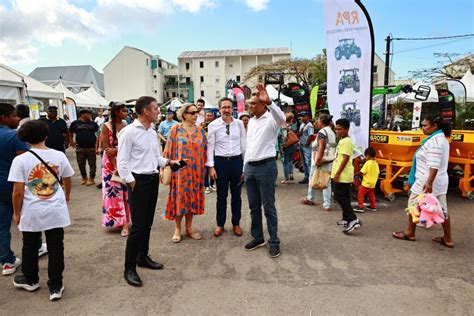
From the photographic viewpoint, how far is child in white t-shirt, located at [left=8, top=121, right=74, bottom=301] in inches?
105

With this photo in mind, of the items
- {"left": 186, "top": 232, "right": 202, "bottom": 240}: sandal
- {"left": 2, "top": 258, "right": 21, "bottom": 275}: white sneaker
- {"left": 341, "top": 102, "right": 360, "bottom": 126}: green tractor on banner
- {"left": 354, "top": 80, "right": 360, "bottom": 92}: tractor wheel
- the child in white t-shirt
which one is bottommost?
{"left": 186, "top": 232, "right": 202, "bottom": 240}: sandal

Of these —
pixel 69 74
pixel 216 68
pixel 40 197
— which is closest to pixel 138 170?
pixel 40 197

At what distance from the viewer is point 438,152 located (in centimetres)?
372

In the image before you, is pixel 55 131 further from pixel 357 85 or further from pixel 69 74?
pixel 69 74

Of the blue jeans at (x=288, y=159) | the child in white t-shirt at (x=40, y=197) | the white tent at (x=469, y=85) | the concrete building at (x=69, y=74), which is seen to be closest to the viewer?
the child in white t-shirt at (x=40, y=197)

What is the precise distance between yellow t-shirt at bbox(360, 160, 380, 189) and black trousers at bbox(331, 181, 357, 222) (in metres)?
1.16

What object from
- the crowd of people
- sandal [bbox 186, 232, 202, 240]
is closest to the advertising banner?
the crowd of people

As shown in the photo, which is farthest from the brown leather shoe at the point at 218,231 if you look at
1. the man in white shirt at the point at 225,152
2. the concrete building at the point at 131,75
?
the concrete building at the point at 131,75

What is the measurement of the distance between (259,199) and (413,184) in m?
2.01

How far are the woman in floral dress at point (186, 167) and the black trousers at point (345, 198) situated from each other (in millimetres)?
1923

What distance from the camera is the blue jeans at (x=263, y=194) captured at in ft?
12.1

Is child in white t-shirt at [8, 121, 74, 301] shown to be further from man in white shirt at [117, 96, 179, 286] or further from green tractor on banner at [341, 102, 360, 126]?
green tractor on banner at [341, 102, 360, 126]

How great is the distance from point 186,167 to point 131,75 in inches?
1807

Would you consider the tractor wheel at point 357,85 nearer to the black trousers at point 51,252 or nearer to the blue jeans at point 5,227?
the black trousers at point 51,252
